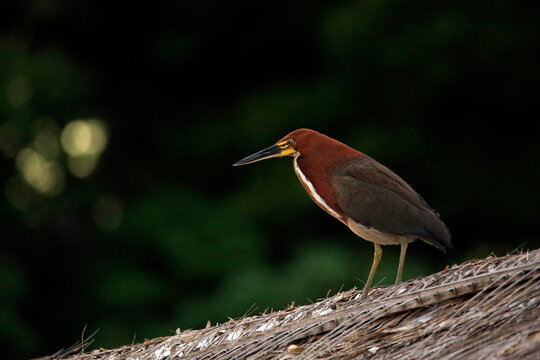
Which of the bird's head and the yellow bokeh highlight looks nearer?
the bird's head

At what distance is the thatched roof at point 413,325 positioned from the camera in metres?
3.12

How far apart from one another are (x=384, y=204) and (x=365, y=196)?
12 centimetres

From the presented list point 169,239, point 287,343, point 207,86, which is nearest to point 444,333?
point 287,343

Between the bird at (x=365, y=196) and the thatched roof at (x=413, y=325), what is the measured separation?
0.54m

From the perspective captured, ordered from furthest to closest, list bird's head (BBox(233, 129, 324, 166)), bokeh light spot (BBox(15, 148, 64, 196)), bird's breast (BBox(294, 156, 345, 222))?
bokeh light spot (BBox(15, 148, 64, 196)), bird's head (BBox(233, 129, 324, 166)), bird's breast (BBox(294, 156, 345, 222))

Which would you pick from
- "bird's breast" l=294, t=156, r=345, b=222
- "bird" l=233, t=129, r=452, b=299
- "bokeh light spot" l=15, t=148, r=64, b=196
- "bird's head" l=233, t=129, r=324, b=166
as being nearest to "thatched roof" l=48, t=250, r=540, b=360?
"bird" l=233, t=129, r=452, b=299

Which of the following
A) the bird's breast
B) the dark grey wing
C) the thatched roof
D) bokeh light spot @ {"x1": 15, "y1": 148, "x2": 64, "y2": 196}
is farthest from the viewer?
bokeh light spot @ {"x1": 15, "y1": 148, "x2": 64, "y2": 196}

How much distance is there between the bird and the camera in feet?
15.8

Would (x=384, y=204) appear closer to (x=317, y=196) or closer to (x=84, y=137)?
(x=317, y=196)

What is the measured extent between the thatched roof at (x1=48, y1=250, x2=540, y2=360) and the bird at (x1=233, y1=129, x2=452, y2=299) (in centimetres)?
54

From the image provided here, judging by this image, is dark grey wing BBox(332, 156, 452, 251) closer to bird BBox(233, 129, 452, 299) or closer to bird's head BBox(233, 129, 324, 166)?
bird BBox(233, 129, 452, 299)

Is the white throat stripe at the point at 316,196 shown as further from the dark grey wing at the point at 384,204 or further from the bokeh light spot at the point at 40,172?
Result: the bokeh light spot at the point at 40,172

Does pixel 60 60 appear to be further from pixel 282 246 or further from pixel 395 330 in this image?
pixel 395 330

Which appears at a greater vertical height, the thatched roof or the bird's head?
the bird's head
